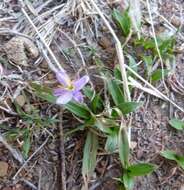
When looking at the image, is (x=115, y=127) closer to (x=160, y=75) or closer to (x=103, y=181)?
(x=103, y=181)

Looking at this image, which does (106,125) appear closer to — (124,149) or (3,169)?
(124,149)

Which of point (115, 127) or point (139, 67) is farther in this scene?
point (139, 67)

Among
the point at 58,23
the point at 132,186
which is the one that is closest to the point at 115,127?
the point at 132,186

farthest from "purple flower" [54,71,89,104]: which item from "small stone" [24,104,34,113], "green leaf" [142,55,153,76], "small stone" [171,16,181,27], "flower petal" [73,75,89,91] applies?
"small stone" [171,16,181,27]

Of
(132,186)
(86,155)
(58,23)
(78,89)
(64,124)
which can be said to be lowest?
(132,186)

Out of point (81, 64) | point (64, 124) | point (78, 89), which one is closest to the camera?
point (78, 89)

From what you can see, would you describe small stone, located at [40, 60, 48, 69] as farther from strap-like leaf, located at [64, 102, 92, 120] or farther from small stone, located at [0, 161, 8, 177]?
small stone, located at [0, 161, 8, 177]
